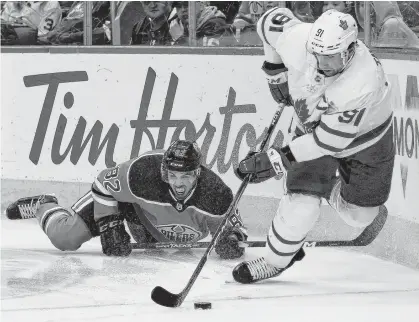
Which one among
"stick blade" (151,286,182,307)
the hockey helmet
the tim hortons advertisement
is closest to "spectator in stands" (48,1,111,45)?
the tim hortons advertisement

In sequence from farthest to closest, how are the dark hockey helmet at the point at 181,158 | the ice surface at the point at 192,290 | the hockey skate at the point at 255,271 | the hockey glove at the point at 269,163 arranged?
the dark hockey helmet at the point at 181,158 < the hockey skate at the point at 255,271 < the hockey glove at the point at 269,163 < the ice surface at the point at 192,290

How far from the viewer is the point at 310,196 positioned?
392 cm

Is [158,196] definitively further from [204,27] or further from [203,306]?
[204,27]

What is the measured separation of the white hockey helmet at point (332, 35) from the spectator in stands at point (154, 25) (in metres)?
1.92

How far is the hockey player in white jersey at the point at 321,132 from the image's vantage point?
3590mm

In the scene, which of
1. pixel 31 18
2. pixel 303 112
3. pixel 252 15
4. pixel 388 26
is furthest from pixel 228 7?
pixel 303 112

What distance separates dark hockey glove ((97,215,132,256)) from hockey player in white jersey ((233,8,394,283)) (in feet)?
2.21

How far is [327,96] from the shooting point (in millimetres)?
3646

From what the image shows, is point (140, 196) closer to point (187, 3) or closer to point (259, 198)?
point (259, 198)

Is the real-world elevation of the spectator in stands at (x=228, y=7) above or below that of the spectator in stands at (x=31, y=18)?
above

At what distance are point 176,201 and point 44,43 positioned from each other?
1.73 m

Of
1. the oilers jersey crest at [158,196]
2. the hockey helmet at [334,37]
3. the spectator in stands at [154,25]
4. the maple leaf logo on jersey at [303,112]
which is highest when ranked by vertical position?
the hockey helmet at [334,37]

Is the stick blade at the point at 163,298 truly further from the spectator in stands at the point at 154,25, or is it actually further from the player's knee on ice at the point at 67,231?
the spectator in stands at the point at 154,25

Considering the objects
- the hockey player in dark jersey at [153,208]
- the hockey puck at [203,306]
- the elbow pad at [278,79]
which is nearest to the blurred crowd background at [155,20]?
the elbow pad at [278,79]
